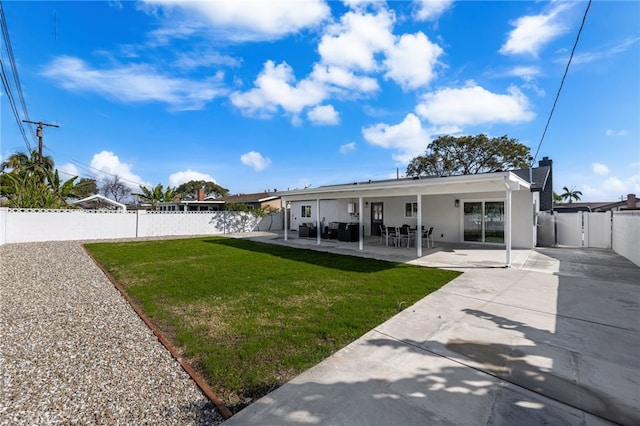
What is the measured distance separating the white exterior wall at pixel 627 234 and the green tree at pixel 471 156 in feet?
52.7

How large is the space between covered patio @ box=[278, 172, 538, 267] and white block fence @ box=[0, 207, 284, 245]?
23.8 feet

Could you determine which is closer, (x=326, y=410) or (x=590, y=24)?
(x=326, y=410)

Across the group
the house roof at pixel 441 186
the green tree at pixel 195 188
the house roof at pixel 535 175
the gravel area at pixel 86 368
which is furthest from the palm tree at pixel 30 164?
the house roof at pixel 535 175

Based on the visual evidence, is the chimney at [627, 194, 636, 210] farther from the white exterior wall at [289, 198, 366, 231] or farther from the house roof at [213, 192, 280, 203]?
the house roof at [213, 192, 280, 203]

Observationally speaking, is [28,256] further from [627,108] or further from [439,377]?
[627,108]

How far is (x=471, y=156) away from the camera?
28.4m

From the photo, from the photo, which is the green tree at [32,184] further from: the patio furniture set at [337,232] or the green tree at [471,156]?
the green tree at [471,156]

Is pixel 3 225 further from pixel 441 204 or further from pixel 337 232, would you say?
pixel 441 204

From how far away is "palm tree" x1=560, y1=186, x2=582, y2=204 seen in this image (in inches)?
2056

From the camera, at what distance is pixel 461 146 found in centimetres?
2853

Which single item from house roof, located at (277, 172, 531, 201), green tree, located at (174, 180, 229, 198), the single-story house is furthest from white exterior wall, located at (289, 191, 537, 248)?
green tree, located at (174, 180, 229, 198)

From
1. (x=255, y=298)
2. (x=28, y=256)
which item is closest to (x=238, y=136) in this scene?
(x=28, y=256)

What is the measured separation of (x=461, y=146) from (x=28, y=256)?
32379mm

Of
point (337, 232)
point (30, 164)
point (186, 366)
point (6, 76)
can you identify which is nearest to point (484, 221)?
point (337, 232)
